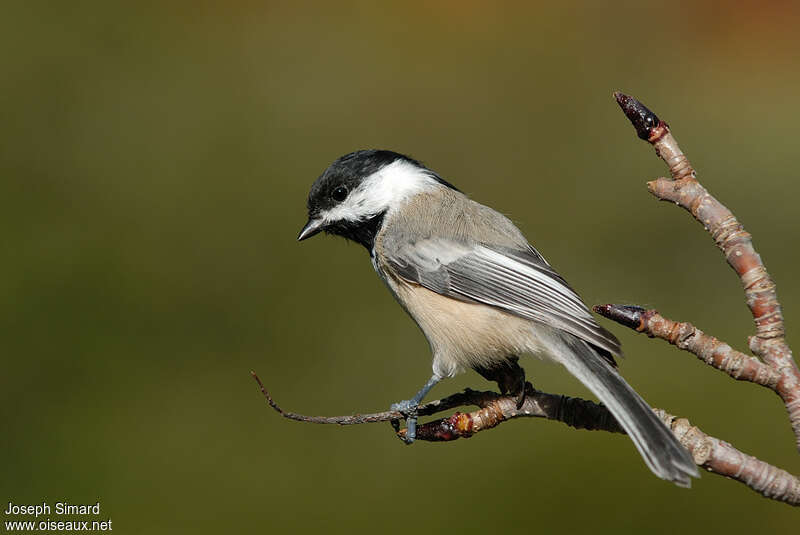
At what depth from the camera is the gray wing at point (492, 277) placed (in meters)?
1.56

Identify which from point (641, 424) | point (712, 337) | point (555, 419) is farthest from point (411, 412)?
point (712, 337)

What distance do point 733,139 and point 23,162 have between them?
2932 mm

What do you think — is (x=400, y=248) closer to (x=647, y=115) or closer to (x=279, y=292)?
(x=647, y=115)

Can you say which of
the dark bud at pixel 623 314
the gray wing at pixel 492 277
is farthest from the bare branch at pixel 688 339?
the gray wing at pixel 492 277

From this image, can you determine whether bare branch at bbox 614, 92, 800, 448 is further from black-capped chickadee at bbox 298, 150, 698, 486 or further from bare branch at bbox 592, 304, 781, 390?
black-capped chickadee at bbox 298, 150, 698, 486

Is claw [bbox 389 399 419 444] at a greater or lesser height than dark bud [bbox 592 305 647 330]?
lesser

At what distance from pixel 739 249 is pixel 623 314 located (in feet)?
0.61

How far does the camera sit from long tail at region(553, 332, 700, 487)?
1093 mm

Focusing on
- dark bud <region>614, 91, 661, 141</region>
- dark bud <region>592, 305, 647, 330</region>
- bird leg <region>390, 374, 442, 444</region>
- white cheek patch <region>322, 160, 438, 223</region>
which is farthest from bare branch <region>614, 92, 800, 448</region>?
white cheek patch <region>322, 160, 438, 223</region>

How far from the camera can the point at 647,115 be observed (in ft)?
3.62

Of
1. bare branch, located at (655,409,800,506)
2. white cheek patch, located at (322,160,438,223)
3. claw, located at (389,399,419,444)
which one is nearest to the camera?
bare branch, located at (655,409,800,506)

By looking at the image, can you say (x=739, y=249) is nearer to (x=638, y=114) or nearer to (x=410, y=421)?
(x=638, y=114)

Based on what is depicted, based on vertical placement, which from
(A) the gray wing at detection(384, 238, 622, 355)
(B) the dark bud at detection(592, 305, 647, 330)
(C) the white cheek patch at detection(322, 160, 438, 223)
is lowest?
(B) the dark bud at detection(592, 305, 647, 330)

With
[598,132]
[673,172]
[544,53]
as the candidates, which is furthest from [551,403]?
[544,53]
